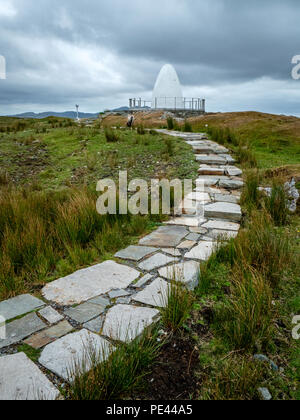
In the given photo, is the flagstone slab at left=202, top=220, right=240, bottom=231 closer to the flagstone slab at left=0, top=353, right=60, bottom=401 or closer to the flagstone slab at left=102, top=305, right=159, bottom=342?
the flagstone slab at left=102, top=305, right=159, bottom=342

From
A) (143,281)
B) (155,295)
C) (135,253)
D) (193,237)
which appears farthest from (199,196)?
(155,295)

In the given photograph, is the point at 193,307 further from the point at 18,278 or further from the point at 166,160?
the point at 166,160

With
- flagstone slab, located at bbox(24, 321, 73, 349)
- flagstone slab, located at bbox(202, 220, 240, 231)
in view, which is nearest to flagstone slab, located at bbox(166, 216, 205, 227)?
flagstone slab, located at bbox(202, 220, 240, 231)

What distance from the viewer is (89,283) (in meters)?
2.37

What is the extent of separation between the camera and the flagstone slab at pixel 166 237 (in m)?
3.14

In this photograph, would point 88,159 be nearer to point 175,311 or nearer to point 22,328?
point 22,328

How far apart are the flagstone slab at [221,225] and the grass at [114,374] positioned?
2.15 m

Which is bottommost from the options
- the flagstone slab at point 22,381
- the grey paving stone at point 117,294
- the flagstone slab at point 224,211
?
the flagstone slab at point 22,381

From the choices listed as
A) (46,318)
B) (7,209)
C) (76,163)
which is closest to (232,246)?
(46,318)

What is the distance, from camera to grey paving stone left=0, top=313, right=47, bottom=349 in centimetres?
172

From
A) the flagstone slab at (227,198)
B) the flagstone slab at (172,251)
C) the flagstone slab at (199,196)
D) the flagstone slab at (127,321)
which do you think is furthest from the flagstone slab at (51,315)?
the flagstone slab at (227,198)

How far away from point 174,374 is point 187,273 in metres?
0.97

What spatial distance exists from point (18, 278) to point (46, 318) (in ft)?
2.07

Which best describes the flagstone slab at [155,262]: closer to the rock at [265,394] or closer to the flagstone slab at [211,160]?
the rock at [265,394]
